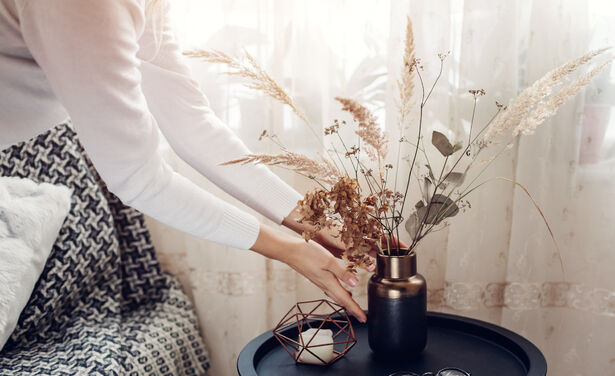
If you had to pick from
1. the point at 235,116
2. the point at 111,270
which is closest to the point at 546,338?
the point at 235,116

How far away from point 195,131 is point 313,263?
1.15 feet

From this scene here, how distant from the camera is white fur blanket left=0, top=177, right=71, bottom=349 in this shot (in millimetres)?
1205

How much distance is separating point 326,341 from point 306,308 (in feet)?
2.01

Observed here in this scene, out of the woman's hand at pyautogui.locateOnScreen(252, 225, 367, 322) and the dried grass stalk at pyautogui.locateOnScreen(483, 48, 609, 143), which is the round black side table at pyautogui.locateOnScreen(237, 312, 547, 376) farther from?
the dried grass stalk at pyautogui.locateOnScreen(483, 48, 609, 143)

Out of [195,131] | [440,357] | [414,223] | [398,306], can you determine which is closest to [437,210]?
[414,223]

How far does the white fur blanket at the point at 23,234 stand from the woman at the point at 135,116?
433 mm

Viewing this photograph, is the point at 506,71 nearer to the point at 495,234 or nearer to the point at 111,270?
the point at 495,234

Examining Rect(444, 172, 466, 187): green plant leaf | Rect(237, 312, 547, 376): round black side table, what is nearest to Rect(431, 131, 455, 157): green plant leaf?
Rect(444, 172, 466, 187): green plant leaf

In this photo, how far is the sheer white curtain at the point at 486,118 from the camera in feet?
4.52

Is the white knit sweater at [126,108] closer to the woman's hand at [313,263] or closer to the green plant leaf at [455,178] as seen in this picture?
the woman's hand at [313,263]

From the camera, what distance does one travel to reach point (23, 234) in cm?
129

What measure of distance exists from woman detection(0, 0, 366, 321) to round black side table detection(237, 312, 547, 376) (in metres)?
0.10

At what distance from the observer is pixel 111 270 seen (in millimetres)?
1565

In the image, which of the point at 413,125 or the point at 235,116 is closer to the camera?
the point at 413,125
